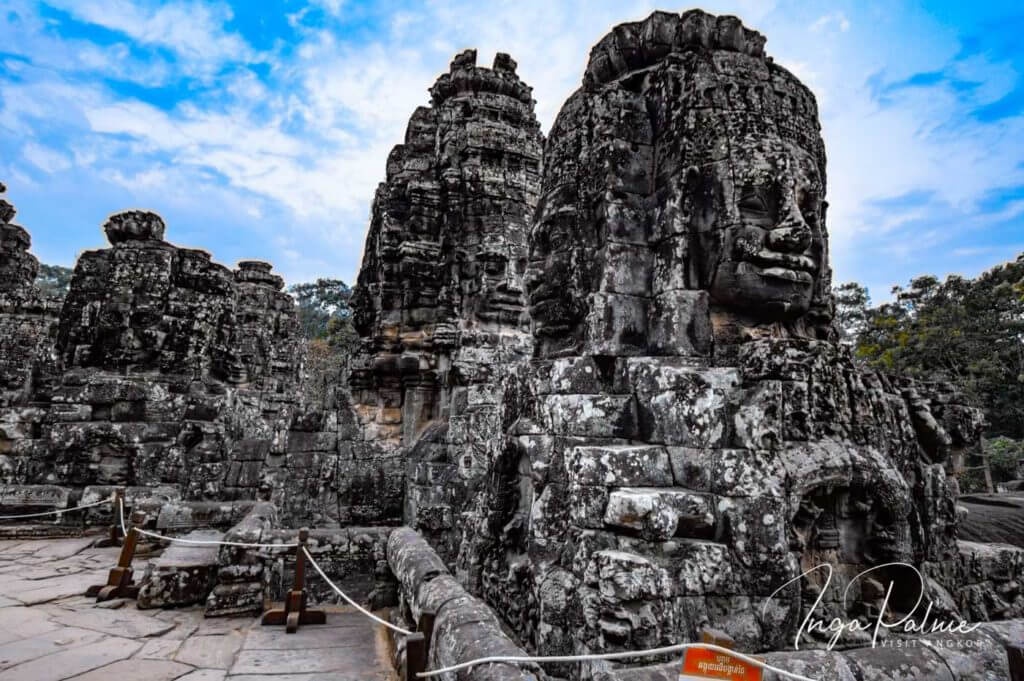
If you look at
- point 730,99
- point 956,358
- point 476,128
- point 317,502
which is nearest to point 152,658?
point 317,502

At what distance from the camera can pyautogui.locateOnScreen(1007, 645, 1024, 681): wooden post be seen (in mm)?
1585

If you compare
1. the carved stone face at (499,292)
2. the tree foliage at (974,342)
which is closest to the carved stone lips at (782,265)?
the carved stone face at (499,292)

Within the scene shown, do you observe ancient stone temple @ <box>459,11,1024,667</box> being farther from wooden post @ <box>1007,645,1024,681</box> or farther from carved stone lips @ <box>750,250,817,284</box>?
wooden post @ <box>1007,645,1024,681</box>

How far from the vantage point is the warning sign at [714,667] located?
1767 mm

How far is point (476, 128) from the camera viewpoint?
9406mm

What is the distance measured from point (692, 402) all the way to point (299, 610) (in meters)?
3.71

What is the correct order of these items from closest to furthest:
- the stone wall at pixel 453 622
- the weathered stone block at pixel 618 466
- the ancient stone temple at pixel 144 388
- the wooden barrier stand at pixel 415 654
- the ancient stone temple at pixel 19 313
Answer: the stone wall at pixel 453 622 → the wooden barrier stand at pixel 415 654 → the weathered stone block at pixel 618 466 → the ancient stone temple at pixel 144 388 → the ancient stone temple at pixel 19 313

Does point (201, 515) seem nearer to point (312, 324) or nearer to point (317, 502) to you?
point (317, 502)

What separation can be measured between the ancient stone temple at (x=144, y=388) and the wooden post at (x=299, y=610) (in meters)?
3.01

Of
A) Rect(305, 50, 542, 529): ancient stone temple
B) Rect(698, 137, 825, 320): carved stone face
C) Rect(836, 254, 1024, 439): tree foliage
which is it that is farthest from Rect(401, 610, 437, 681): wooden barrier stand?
Rect(836, 254, 1024, 439): tree foliage

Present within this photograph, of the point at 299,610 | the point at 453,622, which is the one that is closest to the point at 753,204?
the point at 453,622

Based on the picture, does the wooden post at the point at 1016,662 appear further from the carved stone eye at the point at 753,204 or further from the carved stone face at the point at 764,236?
the carved stone eye at the point at 753,204

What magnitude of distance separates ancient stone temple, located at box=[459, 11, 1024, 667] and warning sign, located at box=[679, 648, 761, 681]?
879 millimetres

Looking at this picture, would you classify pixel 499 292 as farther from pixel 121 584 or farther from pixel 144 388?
pixel 144 388
